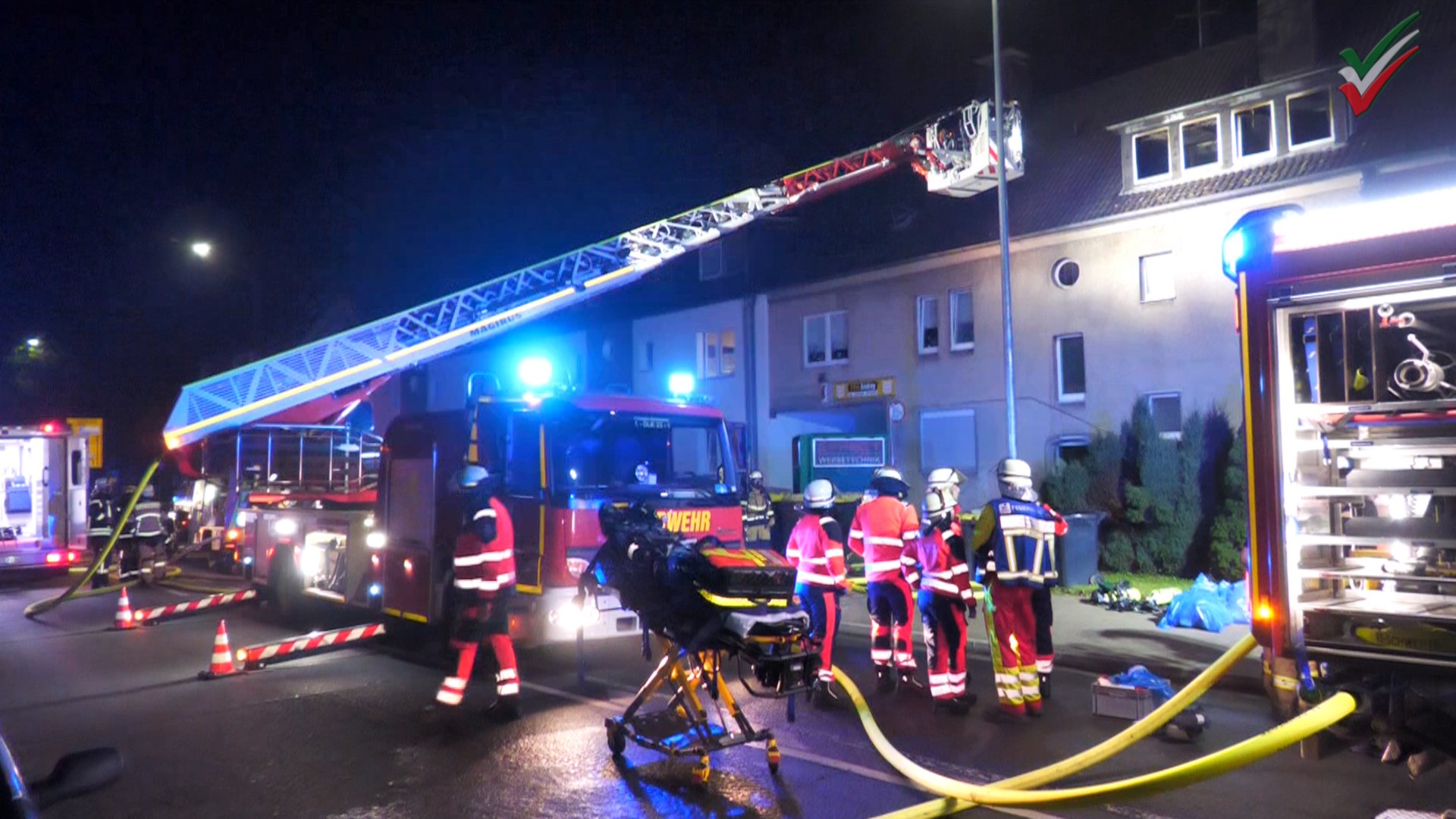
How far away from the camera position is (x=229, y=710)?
27.1 feet

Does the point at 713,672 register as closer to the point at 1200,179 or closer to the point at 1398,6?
the point at 1200,179

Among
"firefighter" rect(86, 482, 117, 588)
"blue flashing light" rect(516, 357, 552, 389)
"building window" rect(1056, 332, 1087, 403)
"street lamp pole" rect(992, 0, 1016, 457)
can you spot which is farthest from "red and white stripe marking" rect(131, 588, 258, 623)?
"building window" rect(1056, 332, 1087, 403)

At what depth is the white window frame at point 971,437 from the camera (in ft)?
71.1

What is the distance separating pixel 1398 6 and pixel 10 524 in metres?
24.3

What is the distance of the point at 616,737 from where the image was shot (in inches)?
259

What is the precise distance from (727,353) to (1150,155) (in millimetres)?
11426

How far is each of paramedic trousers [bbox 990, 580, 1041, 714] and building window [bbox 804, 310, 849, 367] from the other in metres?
16.7

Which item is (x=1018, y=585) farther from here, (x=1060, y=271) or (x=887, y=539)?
(x=1060, y=271)

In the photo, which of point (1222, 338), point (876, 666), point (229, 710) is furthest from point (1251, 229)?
point (1222, 338)

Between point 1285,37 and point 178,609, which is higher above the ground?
point 1285,37

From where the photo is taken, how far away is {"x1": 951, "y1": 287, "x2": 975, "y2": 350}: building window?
21.8 metres

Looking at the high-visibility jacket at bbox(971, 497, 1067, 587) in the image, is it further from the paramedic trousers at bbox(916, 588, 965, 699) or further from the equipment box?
the equipment box

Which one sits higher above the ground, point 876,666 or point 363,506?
point 363,506

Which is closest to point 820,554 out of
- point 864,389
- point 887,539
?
point 887,539
